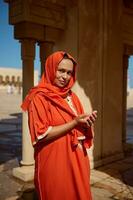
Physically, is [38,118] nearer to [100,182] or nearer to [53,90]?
[53,90]

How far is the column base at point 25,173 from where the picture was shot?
4.80 meters

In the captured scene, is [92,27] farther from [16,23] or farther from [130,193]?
[130,193]

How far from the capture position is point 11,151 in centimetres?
730

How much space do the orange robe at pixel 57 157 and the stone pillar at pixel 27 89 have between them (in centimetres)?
259

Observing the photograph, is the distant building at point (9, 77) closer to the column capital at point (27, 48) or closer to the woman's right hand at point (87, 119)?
the column capital at point (27, 48)

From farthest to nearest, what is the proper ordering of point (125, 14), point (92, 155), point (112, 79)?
1. point (125, 14)
2. point (112, 79)
3. point (92, 155)

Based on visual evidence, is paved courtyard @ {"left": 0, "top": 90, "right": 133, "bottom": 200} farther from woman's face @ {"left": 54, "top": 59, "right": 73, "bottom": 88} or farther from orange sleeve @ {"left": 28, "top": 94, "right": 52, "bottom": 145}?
woman's face @ {"left": 54, "top": 59, "right": 73, "bottom": 88}

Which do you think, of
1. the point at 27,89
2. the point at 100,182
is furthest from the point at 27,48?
the point at 100,182

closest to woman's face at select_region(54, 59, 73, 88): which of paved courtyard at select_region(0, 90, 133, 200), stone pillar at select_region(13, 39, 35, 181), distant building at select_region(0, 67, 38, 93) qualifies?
paved courtyard at select_region(0, 90, 133, 200)

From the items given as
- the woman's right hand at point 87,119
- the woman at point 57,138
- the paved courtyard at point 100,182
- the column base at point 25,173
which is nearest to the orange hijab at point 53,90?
the woman at point 57,138

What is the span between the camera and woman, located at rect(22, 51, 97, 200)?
2158 millimetres

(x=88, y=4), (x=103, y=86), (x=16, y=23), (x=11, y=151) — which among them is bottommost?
(x=11, y=151)

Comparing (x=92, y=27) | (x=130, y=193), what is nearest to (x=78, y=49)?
(x=92, y=27)

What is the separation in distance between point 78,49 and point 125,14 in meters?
1.81
